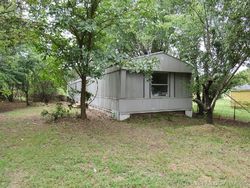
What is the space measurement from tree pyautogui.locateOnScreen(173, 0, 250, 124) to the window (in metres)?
1.48

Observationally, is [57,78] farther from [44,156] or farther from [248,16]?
[248,16]

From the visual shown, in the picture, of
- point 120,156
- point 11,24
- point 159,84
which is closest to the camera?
point 120,156

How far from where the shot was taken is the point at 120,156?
552 centimetres

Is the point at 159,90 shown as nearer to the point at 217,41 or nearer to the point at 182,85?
the point at 182,85

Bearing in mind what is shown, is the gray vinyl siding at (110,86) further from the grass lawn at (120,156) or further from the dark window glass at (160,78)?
the grass lawn at (120,156)

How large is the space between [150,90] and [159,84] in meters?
0.61

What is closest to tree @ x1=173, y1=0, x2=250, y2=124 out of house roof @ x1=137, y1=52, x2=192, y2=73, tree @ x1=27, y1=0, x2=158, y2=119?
house roof @ x1=137, y1=52, x2=192, y2=73

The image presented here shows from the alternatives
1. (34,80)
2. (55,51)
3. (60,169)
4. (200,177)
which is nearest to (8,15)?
(55,51)

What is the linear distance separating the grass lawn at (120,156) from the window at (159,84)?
308 cm

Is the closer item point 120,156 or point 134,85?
point 120,156

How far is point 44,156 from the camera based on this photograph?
211 inches

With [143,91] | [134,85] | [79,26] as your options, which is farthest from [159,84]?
[79,26]

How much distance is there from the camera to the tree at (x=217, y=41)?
27.4ft

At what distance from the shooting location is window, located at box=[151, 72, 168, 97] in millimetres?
11617
